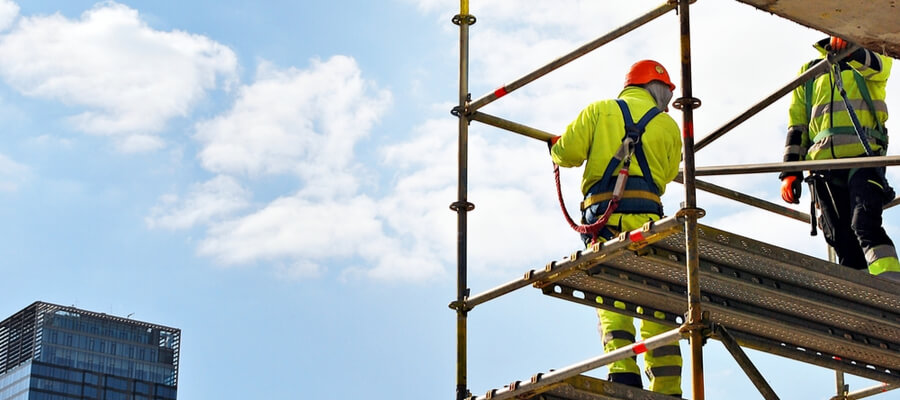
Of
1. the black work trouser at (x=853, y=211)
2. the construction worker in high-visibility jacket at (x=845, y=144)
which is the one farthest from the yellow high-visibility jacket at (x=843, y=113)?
the black work trouser at (x=853, y=211)

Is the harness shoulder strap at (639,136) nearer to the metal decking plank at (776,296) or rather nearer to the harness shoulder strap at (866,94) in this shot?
the metal decking plank at (776,296)

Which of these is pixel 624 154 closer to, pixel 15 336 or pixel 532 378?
pixel 532 378

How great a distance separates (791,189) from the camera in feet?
31.7

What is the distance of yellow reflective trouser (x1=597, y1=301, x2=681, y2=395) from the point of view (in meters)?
8.77

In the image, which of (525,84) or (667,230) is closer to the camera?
(667,230)

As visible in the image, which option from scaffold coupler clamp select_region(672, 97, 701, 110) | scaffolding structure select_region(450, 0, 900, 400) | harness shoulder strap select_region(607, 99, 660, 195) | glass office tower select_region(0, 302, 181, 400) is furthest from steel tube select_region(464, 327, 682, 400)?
glass office tower select_region(0, 302, 181, 400)

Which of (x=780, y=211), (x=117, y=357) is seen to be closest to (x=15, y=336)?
(x=117, y=357)

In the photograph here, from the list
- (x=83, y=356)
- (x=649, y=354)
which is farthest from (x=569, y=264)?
(x=83, y=356)

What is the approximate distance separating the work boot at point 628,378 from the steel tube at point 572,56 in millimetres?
1872

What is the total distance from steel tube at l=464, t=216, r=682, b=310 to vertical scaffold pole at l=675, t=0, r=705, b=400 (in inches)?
3.8

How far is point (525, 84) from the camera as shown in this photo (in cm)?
921

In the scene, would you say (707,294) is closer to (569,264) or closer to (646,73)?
(569,264)

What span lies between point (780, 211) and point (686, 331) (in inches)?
159

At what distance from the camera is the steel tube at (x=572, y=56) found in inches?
324
